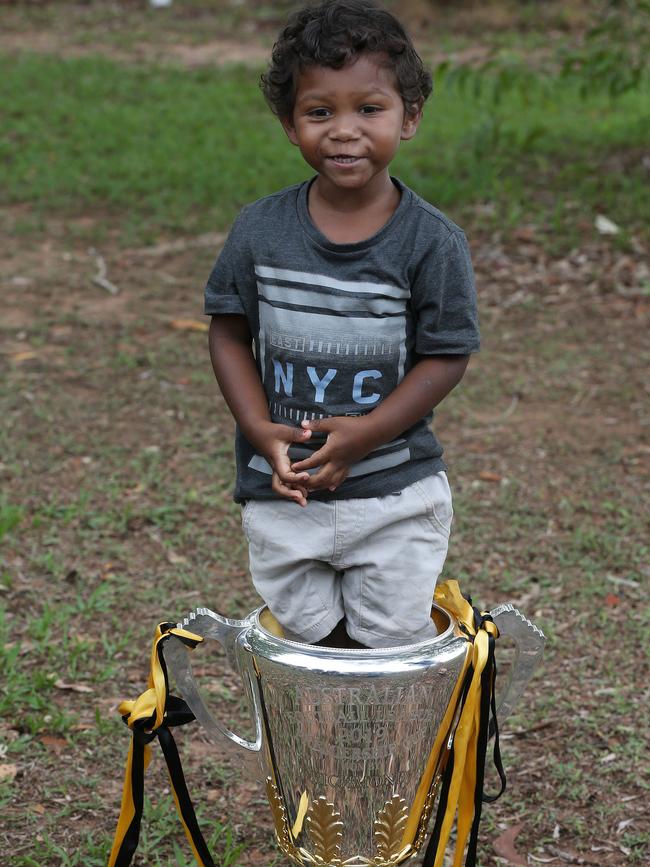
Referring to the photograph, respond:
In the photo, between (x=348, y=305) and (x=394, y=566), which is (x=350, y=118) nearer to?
(x=348, y=305)

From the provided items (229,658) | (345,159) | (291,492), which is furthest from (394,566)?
(345,159)

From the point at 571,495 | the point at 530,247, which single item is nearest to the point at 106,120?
the point at 530,247

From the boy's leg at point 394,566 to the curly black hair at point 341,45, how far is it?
2.12 ft

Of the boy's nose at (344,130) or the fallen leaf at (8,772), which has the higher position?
the boy's nose at (344,130)

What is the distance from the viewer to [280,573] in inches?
80.4

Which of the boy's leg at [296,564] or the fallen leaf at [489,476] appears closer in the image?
the boy's leg at [296,564]

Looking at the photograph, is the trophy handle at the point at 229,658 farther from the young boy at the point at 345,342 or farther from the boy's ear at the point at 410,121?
the boy's ear at the point at 410,121

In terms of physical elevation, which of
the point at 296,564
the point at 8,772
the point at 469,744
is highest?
the point at 296,564

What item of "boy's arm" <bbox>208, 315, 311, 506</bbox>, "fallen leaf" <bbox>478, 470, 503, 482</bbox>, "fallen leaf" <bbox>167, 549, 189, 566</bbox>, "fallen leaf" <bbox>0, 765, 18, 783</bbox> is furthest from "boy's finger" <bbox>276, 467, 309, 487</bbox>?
"fallen leaf" <bbox>478, 470, 503, 482</bbox>

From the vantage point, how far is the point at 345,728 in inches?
75.9

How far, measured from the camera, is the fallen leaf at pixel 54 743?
2697mm

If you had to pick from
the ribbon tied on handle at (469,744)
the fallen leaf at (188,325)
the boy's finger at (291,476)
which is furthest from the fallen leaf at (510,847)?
the fallen leaf at (188,325)

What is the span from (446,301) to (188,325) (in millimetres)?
3611

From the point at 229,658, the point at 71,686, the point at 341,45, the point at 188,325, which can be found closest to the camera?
the point at 341,45
